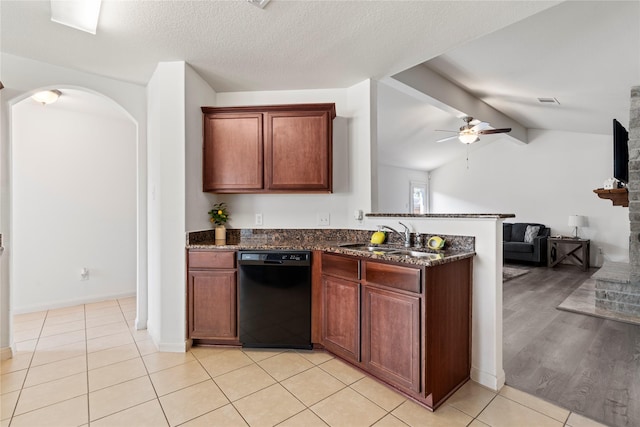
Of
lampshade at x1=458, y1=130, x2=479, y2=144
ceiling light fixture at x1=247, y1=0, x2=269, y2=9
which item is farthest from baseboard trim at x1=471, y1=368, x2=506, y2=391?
lampshade at x1=458, y1=130, x2=479, y2=144

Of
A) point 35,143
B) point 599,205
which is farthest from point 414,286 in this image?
point 599,205

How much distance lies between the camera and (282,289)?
2.50 meters

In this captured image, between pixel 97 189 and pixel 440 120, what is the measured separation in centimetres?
586

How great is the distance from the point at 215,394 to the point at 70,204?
3323 millimetres

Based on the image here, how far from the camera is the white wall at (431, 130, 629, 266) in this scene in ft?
20.1

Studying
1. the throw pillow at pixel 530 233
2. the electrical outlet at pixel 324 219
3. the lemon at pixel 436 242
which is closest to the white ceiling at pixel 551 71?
the lemon at pixel 436 242

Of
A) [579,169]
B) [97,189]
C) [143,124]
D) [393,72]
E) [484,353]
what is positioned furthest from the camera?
[579,169]

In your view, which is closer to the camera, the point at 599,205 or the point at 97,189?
the point at 97,189

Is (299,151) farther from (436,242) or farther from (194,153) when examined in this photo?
(436,242)

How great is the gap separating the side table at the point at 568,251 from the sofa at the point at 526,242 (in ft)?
0.49

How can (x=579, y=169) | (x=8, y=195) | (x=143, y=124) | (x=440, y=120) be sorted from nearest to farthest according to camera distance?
1. (x=8, y=195)
2. (x=143, y=124)
3. (x=440, y=120)
4. (x=579, y=169)

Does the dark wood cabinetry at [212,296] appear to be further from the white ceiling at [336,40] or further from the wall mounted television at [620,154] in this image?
the wall mounted television at [620,154]

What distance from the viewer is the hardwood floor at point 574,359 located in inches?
72.0

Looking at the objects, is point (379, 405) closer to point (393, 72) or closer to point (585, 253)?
point (393, 72)
